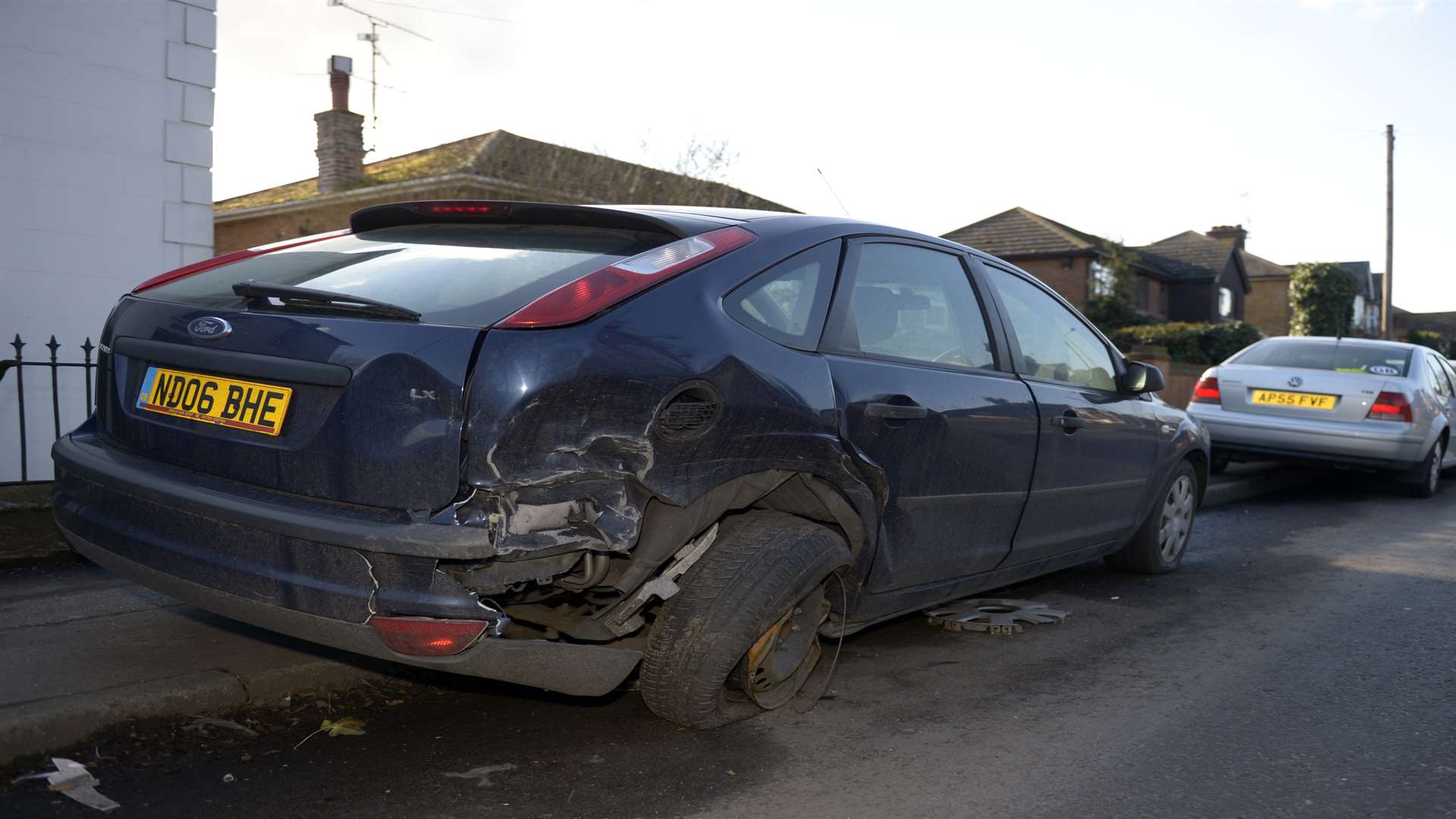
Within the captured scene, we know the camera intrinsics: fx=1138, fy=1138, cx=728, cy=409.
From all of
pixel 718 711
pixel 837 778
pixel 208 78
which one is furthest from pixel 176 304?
pixel 208 78

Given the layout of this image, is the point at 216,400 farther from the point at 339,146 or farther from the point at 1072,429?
the point at 339,146

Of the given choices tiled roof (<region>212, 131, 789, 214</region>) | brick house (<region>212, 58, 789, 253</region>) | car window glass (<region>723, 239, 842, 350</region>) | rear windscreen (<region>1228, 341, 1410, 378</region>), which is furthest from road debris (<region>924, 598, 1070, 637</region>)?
tiled roof (<region>212, 131, 789, 214</region>)

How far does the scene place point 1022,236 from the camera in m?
40.8

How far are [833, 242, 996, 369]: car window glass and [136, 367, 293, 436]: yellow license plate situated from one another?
5.45ft

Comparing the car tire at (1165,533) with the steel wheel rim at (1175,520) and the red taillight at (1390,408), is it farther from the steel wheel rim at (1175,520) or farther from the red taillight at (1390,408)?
the red taillight at (1390,408)

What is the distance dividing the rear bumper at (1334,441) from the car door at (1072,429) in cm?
436

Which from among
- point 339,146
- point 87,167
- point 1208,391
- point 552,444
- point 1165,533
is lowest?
point 1165,533

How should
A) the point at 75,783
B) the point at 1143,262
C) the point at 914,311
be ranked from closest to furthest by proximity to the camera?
the point at 75,783 < the point at 914,311 < the point at 1143,262

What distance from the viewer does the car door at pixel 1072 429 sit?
4.56 m

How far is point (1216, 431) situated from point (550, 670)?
8.39 metres

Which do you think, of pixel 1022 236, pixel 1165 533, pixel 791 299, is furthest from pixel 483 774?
pixel 1022 236

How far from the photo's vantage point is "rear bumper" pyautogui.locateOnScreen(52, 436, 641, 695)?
2.69 meters

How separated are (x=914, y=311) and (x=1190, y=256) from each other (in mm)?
48781

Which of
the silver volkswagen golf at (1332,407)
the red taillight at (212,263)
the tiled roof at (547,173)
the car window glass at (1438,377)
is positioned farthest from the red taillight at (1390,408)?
the tiled roof at (547,173)
